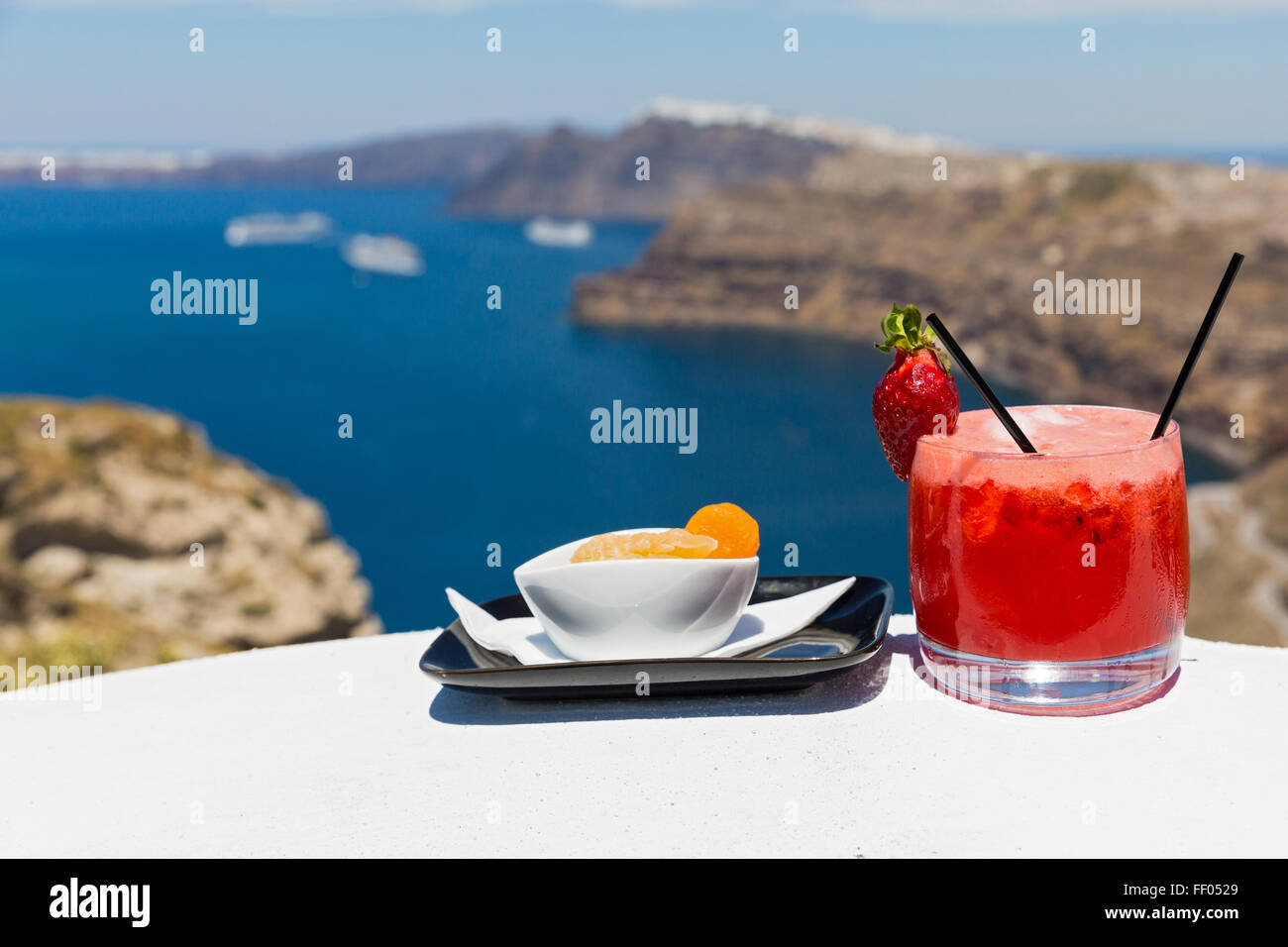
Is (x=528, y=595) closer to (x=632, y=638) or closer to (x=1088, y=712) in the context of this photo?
(x=632, y=638)

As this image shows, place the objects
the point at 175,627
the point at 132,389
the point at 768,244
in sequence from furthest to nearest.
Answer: the point at 768,244
the point at 132,389
the point at 175,627

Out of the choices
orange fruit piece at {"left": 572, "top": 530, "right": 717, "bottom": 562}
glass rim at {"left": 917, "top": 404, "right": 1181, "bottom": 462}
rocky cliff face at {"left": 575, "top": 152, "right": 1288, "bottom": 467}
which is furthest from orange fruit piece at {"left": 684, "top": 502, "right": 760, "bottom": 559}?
rocky cliff face at {"left": 575, "top": 152, "right": 1288, "bottom": 467}

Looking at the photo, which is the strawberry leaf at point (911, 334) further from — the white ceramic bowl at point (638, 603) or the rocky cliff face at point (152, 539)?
the rocky cliff face at point (152, 539)

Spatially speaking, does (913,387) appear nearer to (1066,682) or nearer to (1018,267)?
(1066,682)

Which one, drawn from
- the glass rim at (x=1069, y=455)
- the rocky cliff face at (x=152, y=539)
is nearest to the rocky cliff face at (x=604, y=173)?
the rocky cliff face at (x=152, y=539)

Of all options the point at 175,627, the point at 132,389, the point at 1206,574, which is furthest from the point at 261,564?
the point at 132,389

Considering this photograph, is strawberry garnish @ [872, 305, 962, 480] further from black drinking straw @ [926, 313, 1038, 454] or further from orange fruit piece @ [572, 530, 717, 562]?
orange fruit piece @ [572, 530, 717, 562]
